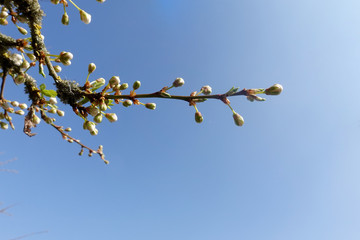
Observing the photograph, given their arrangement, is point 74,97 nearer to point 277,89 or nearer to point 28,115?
point 28,115

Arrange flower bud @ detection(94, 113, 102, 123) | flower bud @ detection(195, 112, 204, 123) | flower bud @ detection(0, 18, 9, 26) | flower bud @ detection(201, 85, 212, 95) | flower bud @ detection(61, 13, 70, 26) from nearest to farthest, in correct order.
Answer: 1. flower bud @ detection(201, 85, 212, 95)
2. flower bud @ detection(195, 112, 204, 123)
3. flower bud @ detection(94, 113, 102, 123)
4. flower bud @ detection(61, 13, 70, 26)
5. flower bud @ detection(0, 18, 9, 26)

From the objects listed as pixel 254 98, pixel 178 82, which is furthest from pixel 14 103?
pixel 254 98

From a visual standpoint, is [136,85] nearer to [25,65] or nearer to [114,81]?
[114,81]

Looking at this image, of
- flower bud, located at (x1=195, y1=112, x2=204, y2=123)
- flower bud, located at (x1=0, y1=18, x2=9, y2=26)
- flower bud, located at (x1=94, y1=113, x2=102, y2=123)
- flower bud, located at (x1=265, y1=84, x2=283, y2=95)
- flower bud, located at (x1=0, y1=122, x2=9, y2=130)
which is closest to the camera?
flower bud, located at (x1=265, y1=84, x2=283, y2=95)

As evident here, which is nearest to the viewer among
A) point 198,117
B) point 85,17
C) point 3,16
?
point 198,117

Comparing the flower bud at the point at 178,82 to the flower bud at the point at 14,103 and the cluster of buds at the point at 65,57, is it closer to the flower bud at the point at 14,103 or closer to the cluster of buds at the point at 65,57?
the cluster of buds at the point at 65,57

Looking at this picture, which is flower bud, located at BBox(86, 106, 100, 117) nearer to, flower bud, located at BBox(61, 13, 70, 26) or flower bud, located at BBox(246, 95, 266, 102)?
flower bud, located at BBox(61, 13, 70, 26)

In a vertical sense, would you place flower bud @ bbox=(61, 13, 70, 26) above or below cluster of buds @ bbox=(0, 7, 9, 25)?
below

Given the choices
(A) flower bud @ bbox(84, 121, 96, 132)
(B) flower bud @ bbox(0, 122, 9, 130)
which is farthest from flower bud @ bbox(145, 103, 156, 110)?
(B) flower bud @ bbox(0, 122, 9, 130)

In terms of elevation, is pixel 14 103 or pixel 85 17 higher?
pixel 85 17

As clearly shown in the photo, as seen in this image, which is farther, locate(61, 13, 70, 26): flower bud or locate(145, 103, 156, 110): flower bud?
locate(61, 13, 70, 26): flower bud

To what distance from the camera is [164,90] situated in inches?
63.6

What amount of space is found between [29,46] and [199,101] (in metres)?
1.52

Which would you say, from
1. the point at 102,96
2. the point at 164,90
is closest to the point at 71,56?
the point at 102,96
